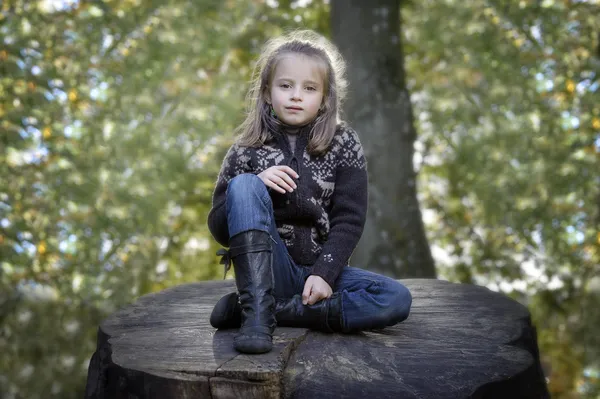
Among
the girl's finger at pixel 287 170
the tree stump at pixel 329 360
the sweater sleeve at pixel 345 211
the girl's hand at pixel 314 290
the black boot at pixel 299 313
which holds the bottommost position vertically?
the tree stump at pixel 329 360

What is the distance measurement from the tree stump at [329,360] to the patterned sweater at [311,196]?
350mm

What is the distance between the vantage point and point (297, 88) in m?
2.80

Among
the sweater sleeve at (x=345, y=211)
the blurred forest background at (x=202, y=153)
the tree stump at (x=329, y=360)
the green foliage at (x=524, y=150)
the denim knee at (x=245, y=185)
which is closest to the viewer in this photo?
the tree stump at (x=329, y=360)

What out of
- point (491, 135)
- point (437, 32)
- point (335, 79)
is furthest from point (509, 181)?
point (335, 79)

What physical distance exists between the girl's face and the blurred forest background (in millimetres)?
2462

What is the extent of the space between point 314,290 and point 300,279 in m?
0.15

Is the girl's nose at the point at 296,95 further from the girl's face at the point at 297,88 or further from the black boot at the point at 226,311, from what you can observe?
Result: the black boot at the point at 226,311

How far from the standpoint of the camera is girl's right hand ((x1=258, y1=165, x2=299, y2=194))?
8.66ft

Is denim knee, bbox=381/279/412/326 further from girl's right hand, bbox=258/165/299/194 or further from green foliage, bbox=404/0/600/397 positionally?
green foliage, bbox=404/0/600/397

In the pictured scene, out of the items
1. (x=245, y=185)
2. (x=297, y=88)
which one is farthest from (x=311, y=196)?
(x=297, y=88)

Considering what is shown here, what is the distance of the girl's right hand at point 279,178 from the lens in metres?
2.64

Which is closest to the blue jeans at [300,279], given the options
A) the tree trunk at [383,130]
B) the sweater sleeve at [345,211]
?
the sweater sleeve at [345,211]

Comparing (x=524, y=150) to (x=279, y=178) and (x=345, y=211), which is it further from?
(x=279, y=178)

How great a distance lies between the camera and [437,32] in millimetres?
6148
